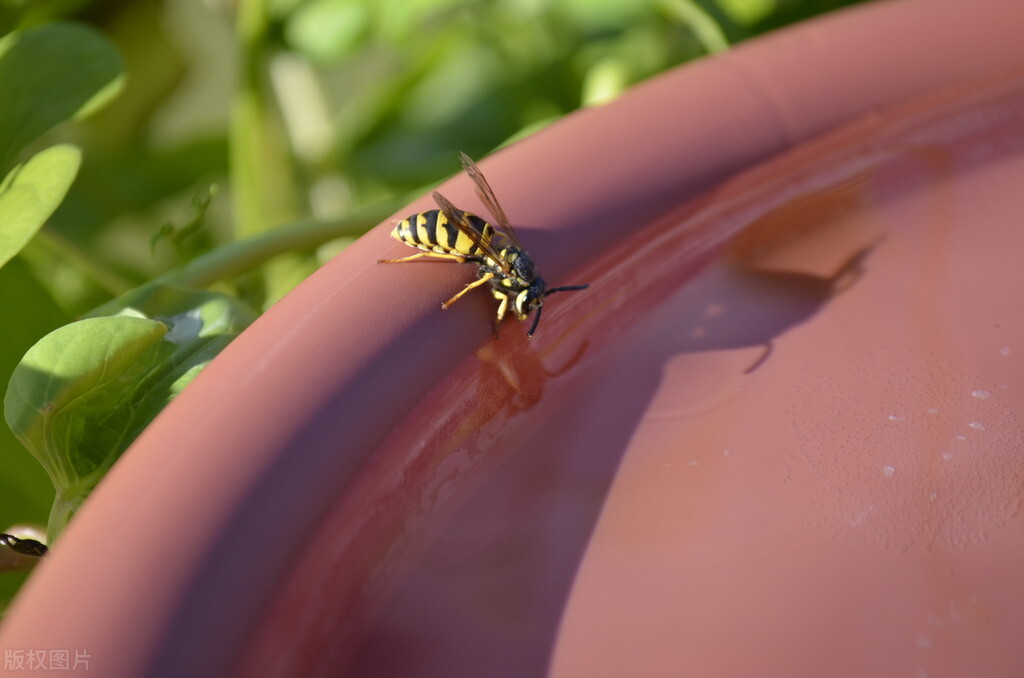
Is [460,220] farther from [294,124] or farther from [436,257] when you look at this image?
[294,124]

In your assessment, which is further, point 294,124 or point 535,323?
point 294,124

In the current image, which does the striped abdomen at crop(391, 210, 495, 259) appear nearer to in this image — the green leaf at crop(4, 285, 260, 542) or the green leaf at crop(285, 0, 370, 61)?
the green leaf at crop(4, 285, 260, 542)

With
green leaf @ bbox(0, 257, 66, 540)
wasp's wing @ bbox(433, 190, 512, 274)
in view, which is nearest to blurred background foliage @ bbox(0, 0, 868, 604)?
green leaf @ bbox(0, 257, 66, 540)

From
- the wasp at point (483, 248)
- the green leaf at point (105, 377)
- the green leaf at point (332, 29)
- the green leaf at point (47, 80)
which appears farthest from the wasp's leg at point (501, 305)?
the green leaf at point (332, 29)

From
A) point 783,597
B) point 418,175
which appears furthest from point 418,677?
point 418,175

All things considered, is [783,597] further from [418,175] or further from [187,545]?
[418,175]

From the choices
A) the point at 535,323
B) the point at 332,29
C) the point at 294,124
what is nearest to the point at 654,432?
the point at 535,323
